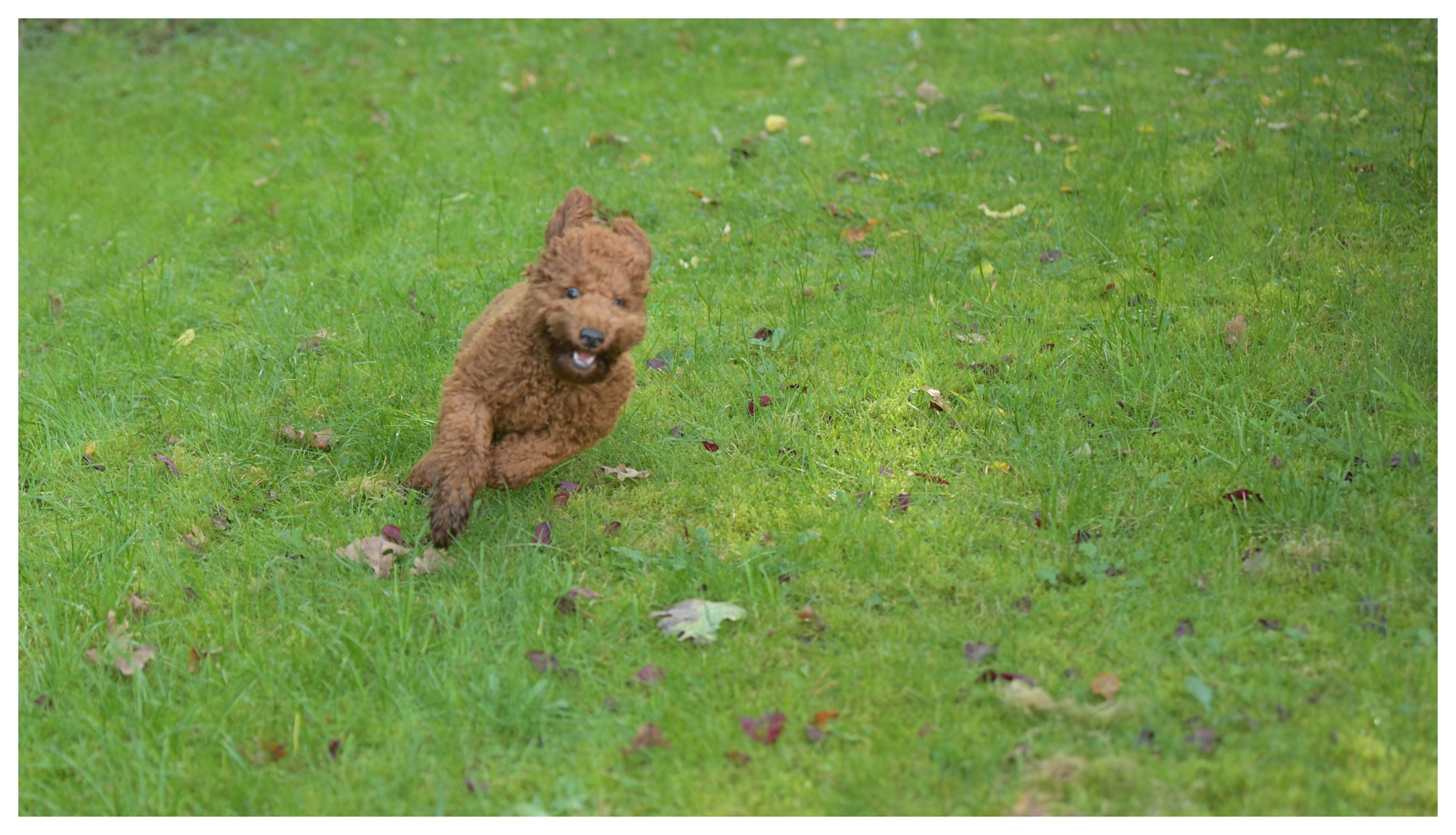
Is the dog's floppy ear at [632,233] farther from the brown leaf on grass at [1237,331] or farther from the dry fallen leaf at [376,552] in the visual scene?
the brown leaf on grass at [1237,331]

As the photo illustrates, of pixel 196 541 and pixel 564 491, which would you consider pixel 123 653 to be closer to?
pixel 196 541

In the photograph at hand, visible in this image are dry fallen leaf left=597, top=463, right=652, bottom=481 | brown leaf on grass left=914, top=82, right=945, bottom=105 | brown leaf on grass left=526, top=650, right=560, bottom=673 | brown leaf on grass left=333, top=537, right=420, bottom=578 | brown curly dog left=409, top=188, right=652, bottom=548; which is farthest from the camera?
brown leaf on grass left=914, top=82, right=945, bottom=105

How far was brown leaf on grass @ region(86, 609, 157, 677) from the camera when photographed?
3430mm

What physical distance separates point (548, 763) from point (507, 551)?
98 cm

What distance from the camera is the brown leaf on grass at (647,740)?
307 cm

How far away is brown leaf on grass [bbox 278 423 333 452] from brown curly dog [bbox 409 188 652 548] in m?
0.88

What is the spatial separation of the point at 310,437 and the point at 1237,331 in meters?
3.86

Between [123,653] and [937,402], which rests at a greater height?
[937,402]

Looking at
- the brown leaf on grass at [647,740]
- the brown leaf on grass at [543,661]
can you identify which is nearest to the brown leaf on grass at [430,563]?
the brown leaf on grass at [543,661]

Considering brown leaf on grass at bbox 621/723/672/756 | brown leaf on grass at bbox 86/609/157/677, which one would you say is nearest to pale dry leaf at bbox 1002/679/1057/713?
brown leaf on grass at bbox 621/723/672/756

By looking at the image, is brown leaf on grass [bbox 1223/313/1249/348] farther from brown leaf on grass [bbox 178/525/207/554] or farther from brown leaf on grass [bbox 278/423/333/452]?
brown leaf on grass [bbox 178/525/207/554]

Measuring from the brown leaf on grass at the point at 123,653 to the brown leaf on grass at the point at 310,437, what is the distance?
124 cm

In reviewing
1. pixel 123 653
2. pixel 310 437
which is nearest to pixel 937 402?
pixel 310 437

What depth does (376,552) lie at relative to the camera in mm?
3889
